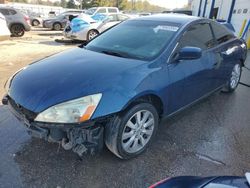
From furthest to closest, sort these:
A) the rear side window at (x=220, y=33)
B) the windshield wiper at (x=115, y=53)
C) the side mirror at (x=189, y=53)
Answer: the rear side window at (x=220, y=33) → the windshield wiper at (x=115, y=53) → the side mirror at (x=189, y=53)

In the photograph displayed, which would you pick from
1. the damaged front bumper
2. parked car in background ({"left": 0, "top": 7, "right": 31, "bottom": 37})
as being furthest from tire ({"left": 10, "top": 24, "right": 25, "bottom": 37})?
the damaged front bumper

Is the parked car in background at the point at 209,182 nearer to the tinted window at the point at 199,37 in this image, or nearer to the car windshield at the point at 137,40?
the car windshield at the point at 137,40

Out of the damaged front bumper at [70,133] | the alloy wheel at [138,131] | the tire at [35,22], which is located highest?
the damaged front bumper at [70,133]

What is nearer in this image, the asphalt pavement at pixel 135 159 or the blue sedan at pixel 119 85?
the blue sedan at pixel 119 85

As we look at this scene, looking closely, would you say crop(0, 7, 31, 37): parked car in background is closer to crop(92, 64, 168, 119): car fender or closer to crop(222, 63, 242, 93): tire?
crop(222, 63, 242, 93): tire

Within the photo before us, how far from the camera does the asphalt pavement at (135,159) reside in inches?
94.6

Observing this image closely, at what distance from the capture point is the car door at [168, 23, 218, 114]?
2934 mm

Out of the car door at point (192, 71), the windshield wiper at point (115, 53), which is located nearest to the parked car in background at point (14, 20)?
the windshield wiper at point (115, 53)

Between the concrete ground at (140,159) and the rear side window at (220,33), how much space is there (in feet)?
4.61

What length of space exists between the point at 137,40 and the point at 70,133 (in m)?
1.63

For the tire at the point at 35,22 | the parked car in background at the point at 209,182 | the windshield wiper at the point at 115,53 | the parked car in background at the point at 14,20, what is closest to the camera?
the parked car in background at the point at 209,182

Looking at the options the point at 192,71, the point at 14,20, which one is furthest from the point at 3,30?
the point at 192,71

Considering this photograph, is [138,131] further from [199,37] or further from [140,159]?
[199,37]

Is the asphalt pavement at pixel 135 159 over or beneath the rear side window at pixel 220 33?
beneath
